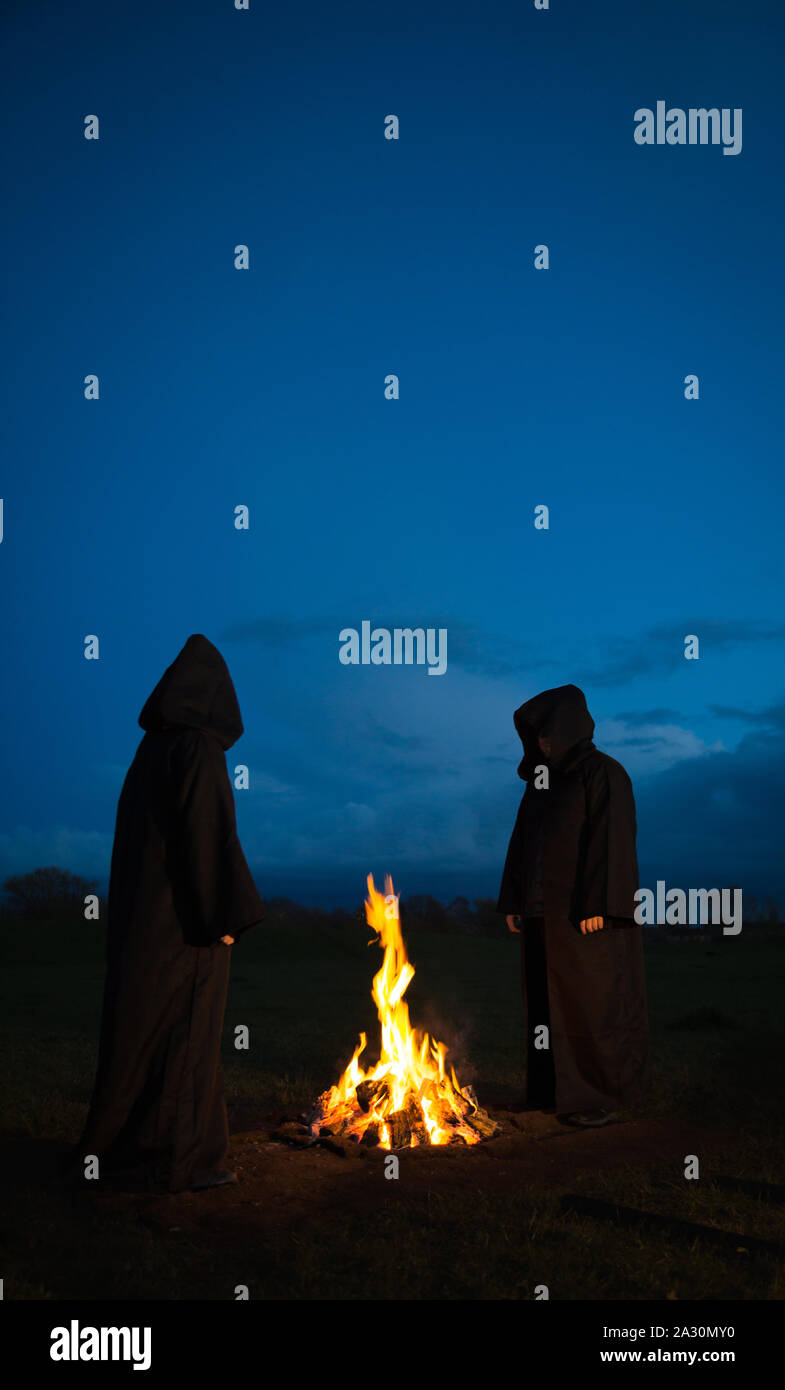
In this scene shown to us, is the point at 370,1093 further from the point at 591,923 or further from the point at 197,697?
the point at 197,697

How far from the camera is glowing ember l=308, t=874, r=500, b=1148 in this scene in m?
7.11

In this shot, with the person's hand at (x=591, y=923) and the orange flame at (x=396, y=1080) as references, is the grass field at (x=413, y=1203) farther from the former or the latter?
the person's hand at (x=591, y=923)

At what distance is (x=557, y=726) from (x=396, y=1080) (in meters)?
2.95

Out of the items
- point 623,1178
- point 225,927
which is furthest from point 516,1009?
point 225,927

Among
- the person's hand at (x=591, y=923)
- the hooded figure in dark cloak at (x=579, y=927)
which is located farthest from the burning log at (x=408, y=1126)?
the person's hand at (x=591, y=923)

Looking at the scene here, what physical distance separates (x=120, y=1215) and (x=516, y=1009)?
11462 mm

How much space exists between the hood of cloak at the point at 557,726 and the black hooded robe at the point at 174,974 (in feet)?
10.3

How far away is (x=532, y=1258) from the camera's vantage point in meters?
4.98

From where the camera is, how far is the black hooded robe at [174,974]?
602 centimetres

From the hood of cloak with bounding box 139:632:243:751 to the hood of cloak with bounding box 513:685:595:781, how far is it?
2.83 m

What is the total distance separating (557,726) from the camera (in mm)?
8445

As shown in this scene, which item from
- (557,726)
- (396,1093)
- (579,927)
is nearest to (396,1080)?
(396,1093)

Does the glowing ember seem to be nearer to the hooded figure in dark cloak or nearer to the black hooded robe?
the hooded figure in dark cloak

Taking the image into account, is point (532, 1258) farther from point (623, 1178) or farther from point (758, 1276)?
point (623, 1178)
